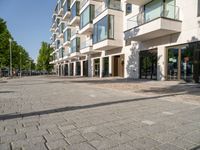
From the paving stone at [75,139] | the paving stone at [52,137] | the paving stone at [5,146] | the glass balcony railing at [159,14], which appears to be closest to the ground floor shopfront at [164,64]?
the glass balcony railing at [159,14]

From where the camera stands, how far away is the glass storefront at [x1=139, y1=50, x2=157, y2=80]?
58.8 ft

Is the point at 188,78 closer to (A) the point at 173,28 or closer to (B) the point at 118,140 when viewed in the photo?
(A) the point at 173,28

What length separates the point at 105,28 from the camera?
22688 mm

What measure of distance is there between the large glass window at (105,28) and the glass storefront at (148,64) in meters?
4.96

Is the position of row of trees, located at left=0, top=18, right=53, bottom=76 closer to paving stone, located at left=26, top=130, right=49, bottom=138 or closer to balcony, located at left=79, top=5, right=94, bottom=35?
balcony, located at left=79, top=5, right=94, bottom=35

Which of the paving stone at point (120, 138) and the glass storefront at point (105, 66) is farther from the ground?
the glass storefront at point (105, 66)

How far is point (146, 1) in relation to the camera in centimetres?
1811

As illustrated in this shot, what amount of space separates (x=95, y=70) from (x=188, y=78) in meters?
18.5

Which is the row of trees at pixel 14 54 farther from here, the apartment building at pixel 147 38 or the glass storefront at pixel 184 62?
the glass storefront at pixel 184 62

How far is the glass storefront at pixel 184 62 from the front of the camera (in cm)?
1372

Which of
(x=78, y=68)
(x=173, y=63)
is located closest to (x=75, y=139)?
(x=173, y=63)

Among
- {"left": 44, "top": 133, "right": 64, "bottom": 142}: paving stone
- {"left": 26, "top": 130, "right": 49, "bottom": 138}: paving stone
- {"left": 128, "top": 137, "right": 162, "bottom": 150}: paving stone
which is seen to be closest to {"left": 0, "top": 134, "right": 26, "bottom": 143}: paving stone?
{"left": 26, "top": 130, "right": 49, "bottom": 138}: paving stone

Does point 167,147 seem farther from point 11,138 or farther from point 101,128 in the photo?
point 11,138

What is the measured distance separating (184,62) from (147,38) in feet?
14.8
